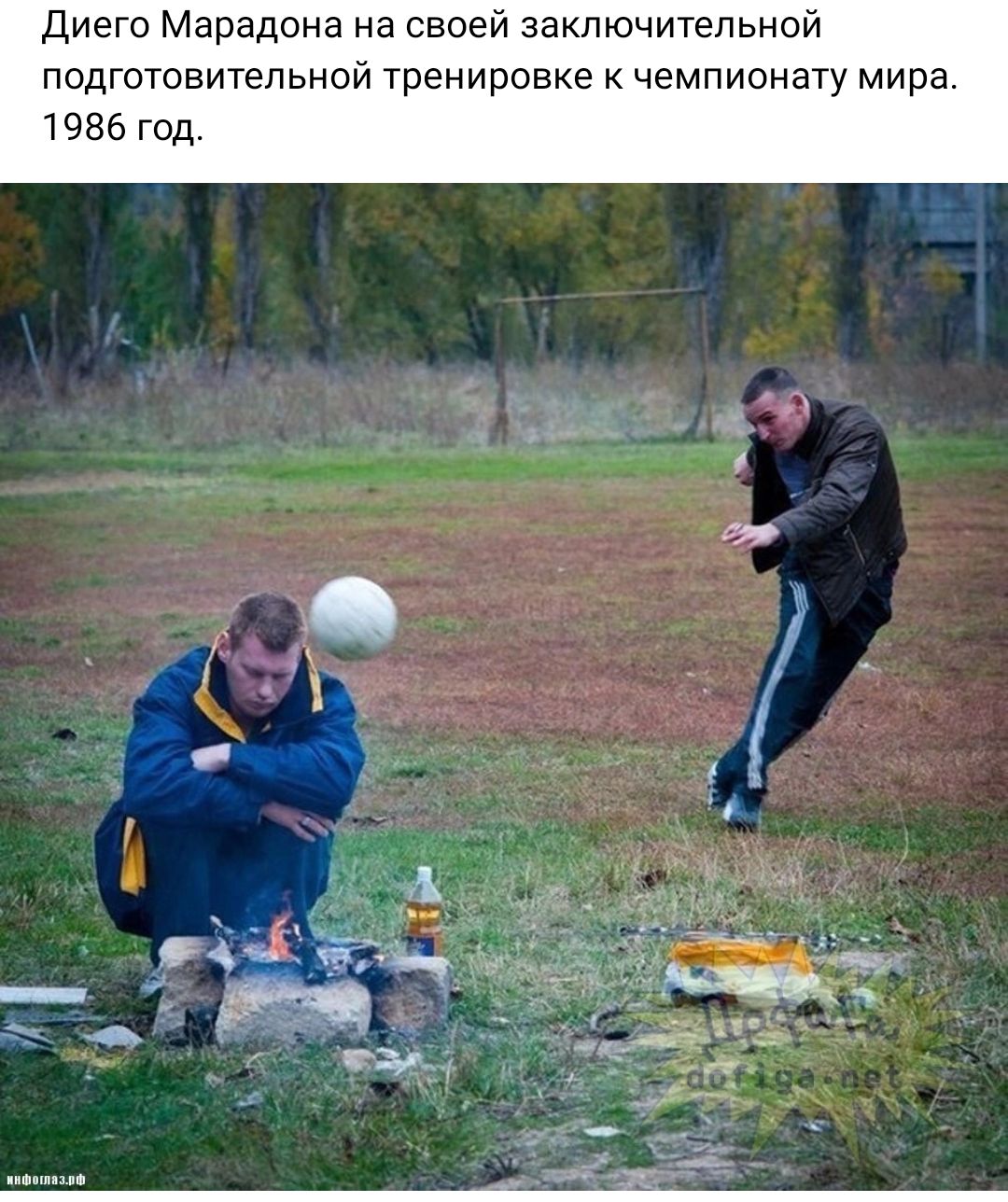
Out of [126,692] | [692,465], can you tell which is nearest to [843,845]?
[126,692]

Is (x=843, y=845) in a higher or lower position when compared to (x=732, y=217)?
lower

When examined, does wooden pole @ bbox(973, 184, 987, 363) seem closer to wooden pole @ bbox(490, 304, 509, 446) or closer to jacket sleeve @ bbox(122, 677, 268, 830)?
wooden pole @ bbox(490, 304, 509, 446)

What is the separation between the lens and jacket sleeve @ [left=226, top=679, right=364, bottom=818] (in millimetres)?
5809

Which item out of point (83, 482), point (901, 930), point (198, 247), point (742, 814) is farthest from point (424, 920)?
point (198, 247)

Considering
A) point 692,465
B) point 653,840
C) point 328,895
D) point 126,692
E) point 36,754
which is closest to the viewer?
point 328,895

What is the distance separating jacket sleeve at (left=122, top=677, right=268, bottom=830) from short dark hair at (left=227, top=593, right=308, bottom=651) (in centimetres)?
35

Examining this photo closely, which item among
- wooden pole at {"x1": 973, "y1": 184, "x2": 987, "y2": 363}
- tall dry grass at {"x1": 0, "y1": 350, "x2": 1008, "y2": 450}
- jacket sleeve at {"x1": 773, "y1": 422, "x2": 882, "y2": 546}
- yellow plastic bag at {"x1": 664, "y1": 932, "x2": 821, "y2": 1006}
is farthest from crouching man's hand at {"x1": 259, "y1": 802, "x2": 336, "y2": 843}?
wooden pole at {"x1": 973, "y1": 184, "x2": 987, "y2": 363}

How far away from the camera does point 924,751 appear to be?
10.8m

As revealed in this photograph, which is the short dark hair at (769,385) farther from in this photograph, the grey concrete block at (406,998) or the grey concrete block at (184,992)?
the grey concrete block at (184,992)

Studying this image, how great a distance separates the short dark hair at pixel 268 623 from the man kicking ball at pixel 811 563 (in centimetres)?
330

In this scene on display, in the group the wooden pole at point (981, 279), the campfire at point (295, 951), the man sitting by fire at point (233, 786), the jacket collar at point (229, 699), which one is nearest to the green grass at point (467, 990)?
the campfire at point (295, 951)

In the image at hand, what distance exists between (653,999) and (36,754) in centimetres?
518

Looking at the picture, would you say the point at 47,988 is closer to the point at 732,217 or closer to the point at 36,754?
the point at 36,754

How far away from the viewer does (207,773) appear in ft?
19.1
